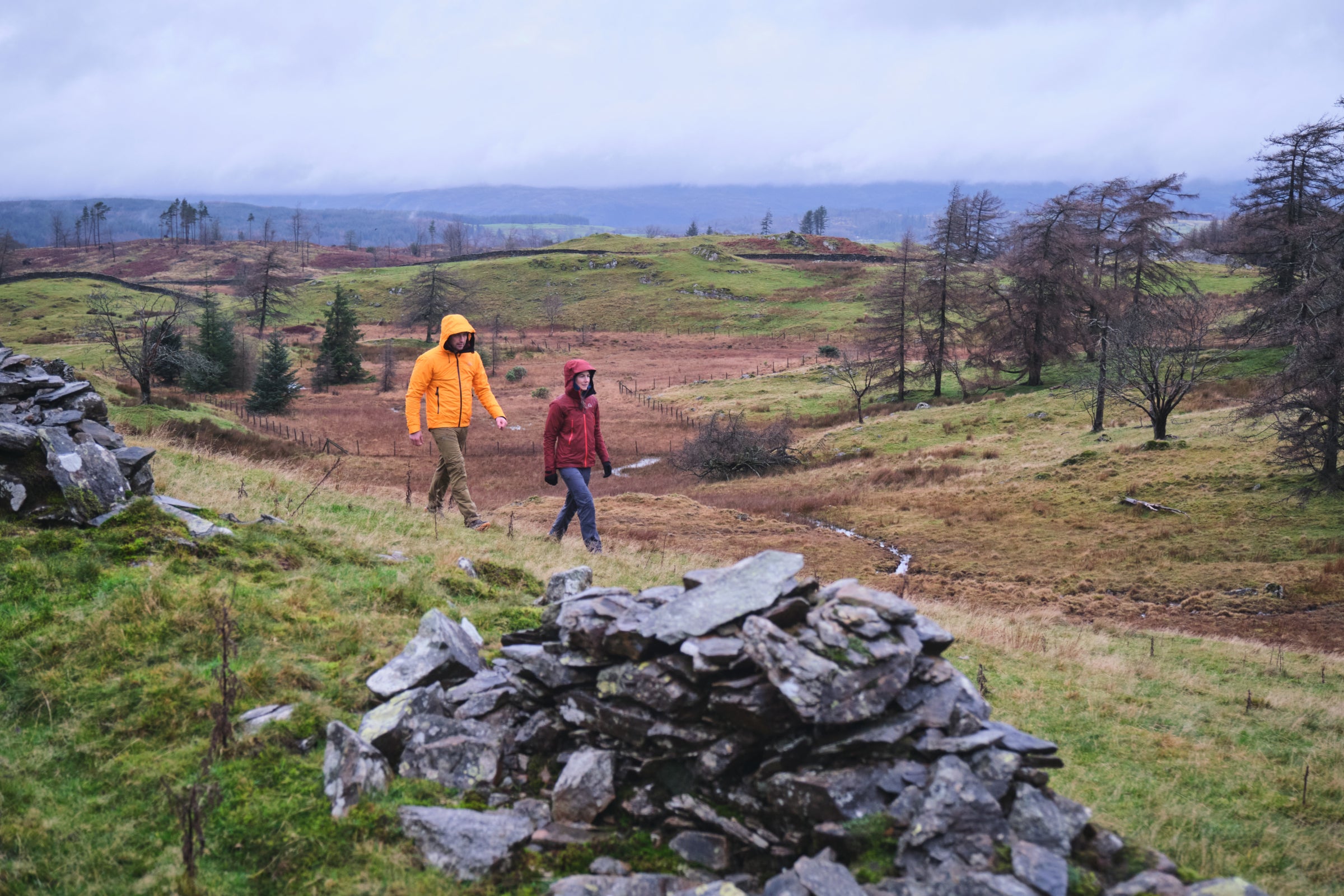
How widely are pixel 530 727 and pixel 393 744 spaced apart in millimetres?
989

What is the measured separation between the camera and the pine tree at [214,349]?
150 ft

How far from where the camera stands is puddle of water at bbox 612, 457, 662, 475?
1436 inches

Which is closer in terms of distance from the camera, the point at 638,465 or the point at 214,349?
the point at 638,465

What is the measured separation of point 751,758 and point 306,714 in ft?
11.3

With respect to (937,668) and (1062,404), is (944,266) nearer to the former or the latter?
(1062,404)

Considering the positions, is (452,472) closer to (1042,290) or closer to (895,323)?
(895,323)

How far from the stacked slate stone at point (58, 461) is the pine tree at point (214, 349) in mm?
38765

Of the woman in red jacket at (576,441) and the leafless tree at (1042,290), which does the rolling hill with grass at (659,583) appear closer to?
the woman in red jacket at (576,441)

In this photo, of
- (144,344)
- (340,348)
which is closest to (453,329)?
(144,344)

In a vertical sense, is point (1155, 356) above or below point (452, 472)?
above

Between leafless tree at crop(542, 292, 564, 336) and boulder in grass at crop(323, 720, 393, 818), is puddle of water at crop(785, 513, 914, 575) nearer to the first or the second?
boulder in grass at crop(323, 720, 393, 818)

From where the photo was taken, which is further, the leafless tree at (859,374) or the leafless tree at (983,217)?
the leafless tree at (983,217)

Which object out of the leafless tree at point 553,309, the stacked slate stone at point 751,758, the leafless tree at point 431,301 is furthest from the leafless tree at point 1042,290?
the leafless tree at point 553,309

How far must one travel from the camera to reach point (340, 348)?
62.0m
